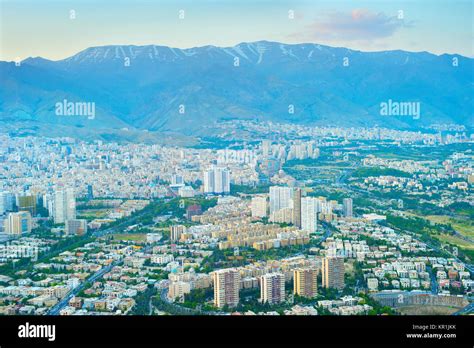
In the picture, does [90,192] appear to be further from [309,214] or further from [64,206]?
[309,214]

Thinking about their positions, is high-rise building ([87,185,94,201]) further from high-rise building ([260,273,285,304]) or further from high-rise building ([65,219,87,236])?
high-rise building ([260,273,285,304])

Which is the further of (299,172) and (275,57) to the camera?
(275,57)

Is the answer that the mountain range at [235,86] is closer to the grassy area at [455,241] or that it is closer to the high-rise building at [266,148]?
the high-rise building at [266,148]

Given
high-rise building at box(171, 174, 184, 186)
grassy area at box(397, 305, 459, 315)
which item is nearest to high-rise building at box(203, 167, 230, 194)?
high-rise building at box(171, 174, 184, 186)

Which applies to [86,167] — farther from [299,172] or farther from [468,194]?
[468,194]
